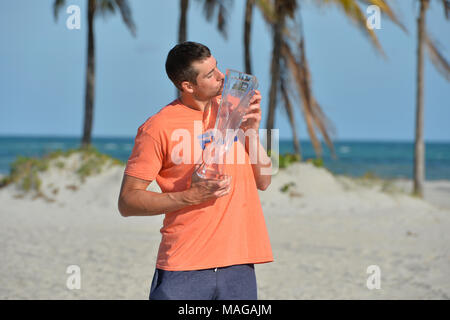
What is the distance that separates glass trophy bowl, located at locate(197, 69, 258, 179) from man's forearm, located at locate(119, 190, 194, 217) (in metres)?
0.15

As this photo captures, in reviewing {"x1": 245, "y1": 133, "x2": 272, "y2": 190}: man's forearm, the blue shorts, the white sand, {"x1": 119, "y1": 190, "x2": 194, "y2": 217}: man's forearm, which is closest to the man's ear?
{"x1": 245, "y1": 133, "x2": 272, "y2": 190}: man's forearm

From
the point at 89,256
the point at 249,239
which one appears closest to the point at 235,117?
the point at 249,239

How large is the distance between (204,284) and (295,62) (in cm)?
1054

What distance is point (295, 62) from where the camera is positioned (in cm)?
1191

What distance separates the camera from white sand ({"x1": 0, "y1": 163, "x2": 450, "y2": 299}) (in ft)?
15.5

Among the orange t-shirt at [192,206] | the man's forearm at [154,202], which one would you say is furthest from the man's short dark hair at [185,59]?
the man's forearm at [154,202]

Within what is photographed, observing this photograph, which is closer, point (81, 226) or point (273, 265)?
point (273, 265)

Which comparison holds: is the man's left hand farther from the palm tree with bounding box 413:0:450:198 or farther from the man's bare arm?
the palm tree with bounding box 413:0:450:198

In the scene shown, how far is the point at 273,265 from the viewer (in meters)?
5.52

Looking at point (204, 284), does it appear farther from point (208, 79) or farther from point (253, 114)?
point (208, 79)

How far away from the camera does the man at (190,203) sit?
189 cm

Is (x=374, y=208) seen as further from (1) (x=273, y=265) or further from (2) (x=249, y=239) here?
(2) (x=249, y=239)
